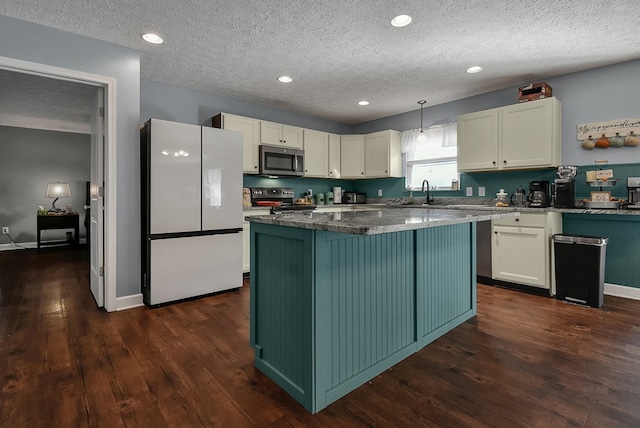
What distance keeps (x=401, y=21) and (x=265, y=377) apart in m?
2.70

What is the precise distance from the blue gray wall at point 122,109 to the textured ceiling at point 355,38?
105 millimetres

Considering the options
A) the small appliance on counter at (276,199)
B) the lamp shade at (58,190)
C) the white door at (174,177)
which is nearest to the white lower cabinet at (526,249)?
the small appliance on counter at (276,199)

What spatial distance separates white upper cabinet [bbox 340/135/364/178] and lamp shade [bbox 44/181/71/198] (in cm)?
543

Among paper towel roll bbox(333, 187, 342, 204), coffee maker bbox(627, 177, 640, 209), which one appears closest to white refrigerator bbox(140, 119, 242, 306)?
paper towel roll bbox(333, 187, 342, 204)

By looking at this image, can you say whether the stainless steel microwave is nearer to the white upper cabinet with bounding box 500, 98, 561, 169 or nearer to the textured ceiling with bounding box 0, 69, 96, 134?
the textured ceiling with bounding box 0, 69, 96, 134

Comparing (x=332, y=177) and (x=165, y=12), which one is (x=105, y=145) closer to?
(x=165, y=12)

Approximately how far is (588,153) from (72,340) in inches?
198

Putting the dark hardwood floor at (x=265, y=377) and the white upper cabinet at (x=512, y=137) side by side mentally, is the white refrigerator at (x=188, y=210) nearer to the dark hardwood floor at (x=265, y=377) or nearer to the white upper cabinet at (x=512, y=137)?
the dark hardwood floor at (x=265, y=377)

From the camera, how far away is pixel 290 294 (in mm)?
1651

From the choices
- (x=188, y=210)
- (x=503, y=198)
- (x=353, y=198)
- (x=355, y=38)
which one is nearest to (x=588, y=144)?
(x=503, y=198)

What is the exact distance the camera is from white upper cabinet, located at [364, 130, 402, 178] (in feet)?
17.0

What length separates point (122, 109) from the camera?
2943 mm

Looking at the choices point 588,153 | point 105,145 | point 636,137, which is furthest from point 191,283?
point 636,137

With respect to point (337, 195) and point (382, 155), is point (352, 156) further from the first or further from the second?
point (337, 195)
